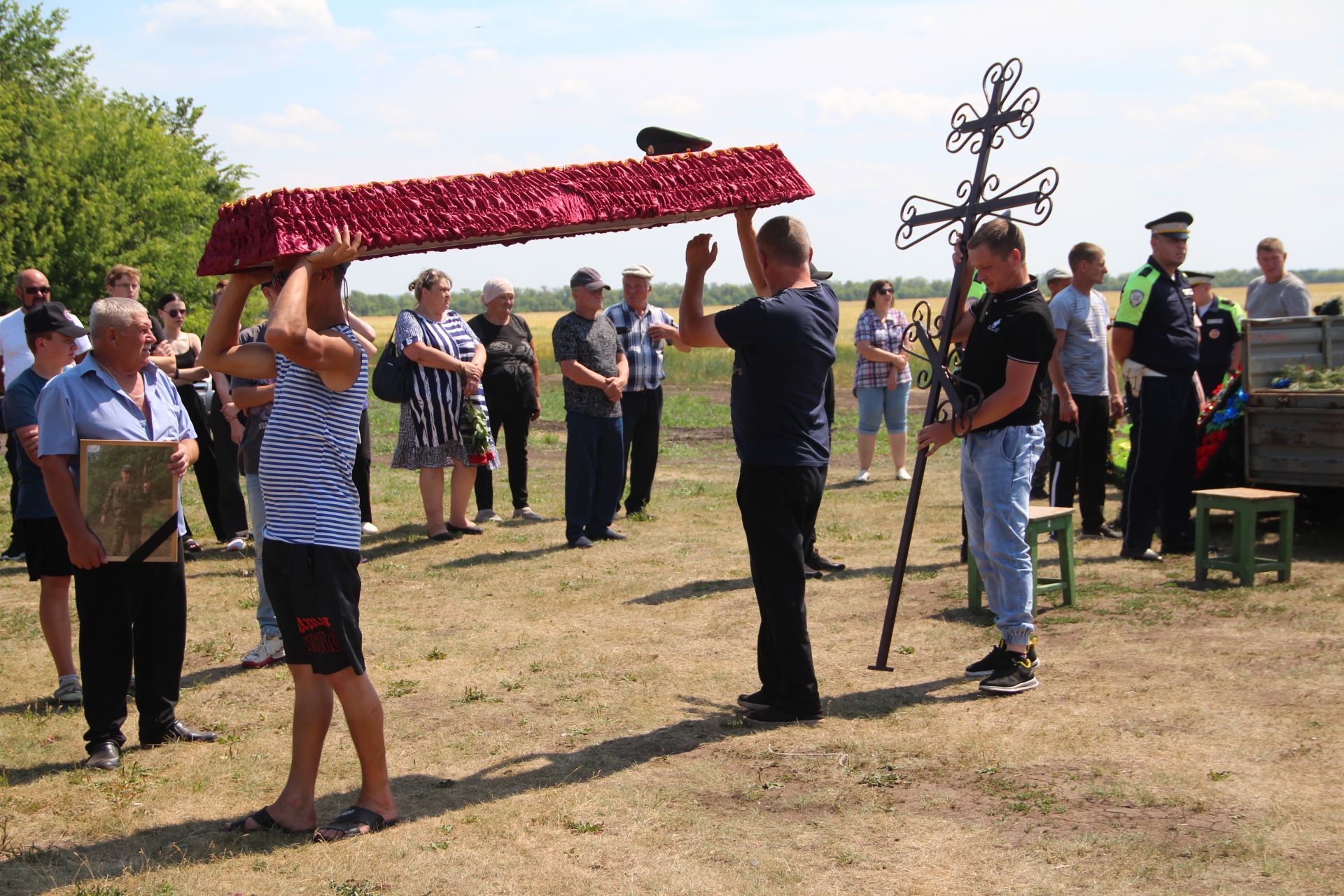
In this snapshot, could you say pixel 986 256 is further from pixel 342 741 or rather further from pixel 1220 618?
pixel 342 741

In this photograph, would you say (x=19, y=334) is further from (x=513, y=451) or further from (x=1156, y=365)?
(x=1156, y=365)

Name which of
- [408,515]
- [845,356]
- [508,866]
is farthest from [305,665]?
[845,356]

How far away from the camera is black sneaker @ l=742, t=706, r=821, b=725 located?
5379 millimetres

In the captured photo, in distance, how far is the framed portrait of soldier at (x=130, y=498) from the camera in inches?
193

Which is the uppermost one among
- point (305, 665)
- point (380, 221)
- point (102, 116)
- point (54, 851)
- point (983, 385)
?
point (102, 116)

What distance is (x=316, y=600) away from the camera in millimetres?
4094

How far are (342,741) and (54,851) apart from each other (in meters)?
1.36

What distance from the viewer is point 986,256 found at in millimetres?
5676

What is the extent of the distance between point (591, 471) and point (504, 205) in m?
5.40

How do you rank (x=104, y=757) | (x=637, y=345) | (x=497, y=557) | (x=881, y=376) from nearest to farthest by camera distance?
(x=104, y=757) → (x=497, y=557) → (x=637, y=345) → (x=881, y=376)

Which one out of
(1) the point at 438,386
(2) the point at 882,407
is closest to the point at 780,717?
(1) the point at 438,386

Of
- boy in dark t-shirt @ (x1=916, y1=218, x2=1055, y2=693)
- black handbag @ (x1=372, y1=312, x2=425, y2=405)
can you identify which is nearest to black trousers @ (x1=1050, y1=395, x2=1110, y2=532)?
boy in dark t-shirt @ (x1=916, y1=218, x2=1055, y2=693)

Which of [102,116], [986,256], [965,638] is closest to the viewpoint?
[986,256]

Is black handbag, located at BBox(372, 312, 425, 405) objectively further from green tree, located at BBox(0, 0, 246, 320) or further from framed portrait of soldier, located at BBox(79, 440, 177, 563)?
green tree, located at BBox(0, 0, 246, 320)
